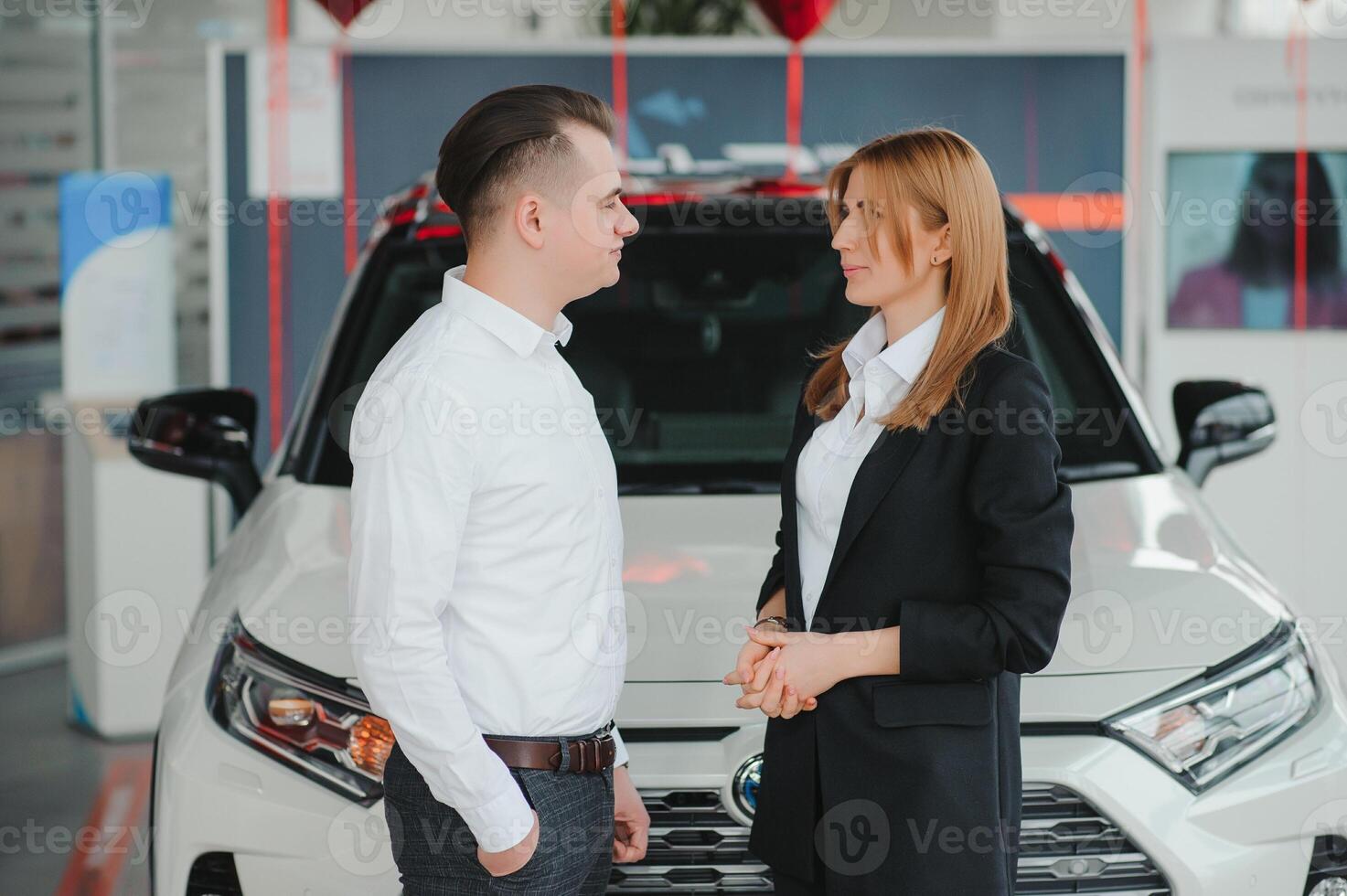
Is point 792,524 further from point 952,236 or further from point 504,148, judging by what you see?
point 504,148

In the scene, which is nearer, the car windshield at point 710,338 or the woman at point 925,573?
the woman at point 925,573

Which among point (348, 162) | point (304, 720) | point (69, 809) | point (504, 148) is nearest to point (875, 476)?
point (504, 148)

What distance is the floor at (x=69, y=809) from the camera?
3.53 metres

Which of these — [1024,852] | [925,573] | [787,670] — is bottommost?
[1024,852]

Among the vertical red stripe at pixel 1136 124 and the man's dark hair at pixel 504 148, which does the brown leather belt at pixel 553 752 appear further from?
the vertical red stripe at pixel 1136 124

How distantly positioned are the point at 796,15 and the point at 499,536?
441 cm

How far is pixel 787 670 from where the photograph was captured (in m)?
1.48

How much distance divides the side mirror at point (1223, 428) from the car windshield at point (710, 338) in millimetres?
212

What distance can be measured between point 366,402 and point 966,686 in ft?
2.27

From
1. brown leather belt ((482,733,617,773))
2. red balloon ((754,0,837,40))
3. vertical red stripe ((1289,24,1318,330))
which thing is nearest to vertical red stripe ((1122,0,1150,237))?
vertical red stripe ((1289,24,1318,330))

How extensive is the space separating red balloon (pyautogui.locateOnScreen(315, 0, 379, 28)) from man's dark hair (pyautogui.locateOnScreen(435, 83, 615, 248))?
14.2ft

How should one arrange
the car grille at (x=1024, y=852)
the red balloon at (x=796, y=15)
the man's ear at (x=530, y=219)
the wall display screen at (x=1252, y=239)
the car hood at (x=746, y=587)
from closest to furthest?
the man's ear at (x=530, y=219) → the car grille at (x=1024, y=852) → the car hood at (x=746, y=587) → the red balloon at (x=796, y=15) → the wall display screen at (x=1252, y=239)

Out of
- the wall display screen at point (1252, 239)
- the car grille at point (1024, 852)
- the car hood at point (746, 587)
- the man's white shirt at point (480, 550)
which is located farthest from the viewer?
the wall display screen at point (1252, 239)

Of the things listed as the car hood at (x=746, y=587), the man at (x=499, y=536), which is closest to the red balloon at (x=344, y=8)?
the car hood at (x=746, y=587)
